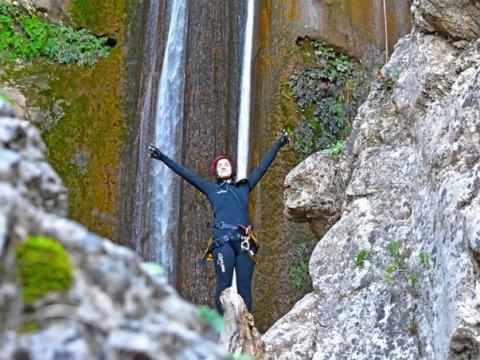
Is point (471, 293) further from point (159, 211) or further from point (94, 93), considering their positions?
point (94, 93)

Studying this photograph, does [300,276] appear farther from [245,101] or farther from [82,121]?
[82,121]

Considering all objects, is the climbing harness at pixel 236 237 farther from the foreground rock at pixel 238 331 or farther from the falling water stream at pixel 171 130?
the falling water stream at pixel 171 130

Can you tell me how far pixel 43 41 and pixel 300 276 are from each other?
18.2 ft

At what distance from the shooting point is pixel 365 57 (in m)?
11.5

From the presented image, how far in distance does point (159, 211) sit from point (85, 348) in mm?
9517

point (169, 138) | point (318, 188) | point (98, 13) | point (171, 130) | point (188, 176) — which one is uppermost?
point (98, 13)

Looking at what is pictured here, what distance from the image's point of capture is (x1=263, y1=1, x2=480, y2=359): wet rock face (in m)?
4.80

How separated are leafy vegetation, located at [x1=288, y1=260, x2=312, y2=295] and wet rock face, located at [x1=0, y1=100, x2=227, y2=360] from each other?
8157mm

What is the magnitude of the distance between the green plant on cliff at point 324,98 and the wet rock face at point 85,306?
9.01 meters

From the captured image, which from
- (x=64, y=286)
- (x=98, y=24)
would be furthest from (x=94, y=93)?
(x=64, y=286)

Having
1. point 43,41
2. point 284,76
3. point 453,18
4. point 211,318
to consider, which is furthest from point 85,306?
point 43,41

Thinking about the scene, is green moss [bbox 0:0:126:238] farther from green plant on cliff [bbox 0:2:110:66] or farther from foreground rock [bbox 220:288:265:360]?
foreground rock [bbox 220:288:265:360]

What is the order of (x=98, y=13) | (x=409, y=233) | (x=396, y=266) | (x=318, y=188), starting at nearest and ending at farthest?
(x=396, y=266) < (x=409, y=233) < (x=318, y=188) < (x=98, y=13)

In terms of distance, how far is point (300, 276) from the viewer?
9.96m
